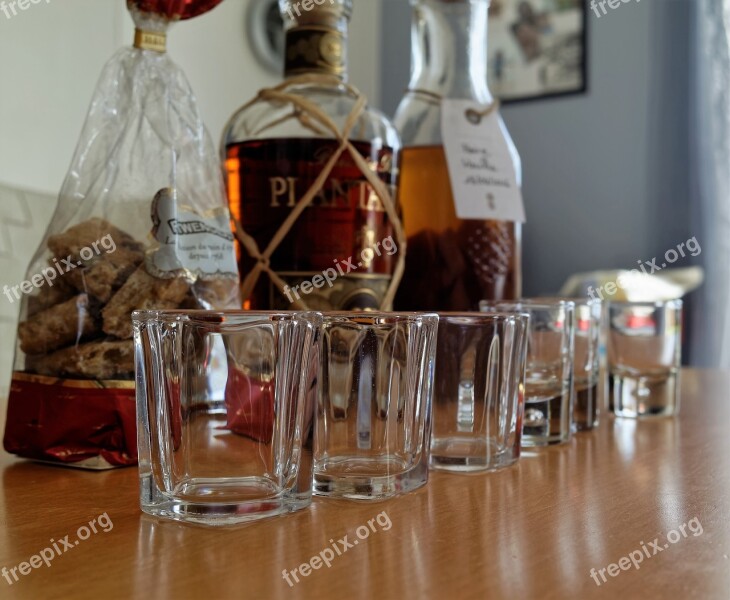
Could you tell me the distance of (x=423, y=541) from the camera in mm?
331

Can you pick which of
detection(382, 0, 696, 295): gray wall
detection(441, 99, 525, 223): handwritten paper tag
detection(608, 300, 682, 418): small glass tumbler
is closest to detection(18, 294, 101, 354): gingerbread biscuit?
detection(441, 99, 525, 223): handwritten paper tag

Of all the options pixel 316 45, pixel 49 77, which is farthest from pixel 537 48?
pixel 316 45

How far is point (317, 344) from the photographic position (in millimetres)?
390

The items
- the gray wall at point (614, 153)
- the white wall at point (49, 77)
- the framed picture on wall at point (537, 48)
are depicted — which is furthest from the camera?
the framed picture on wall at point (537, 48)

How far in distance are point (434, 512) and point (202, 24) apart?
7.47 feet

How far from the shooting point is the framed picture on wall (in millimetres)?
2906

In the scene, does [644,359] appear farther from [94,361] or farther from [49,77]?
[49,77]

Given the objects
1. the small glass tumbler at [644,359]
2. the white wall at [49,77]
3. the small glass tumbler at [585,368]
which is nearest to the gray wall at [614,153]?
the white wall at [49,77]

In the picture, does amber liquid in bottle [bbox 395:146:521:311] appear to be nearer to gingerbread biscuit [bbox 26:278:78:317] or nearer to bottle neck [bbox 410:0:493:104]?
bottle neck [bbox 410:0:493:104]

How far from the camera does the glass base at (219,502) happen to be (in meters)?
0.35

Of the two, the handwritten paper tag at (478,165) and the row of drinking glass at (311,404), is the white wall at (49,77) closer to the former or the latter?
the handwritten paper tag at (478,165)

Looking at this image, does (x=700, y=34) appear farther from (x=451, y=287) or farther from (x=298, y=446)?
(x=298, y=446)

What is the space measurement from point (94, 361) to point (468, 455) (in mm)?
215

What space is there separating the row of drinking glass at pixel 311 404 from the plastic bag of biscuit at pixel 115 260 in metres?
0.10
